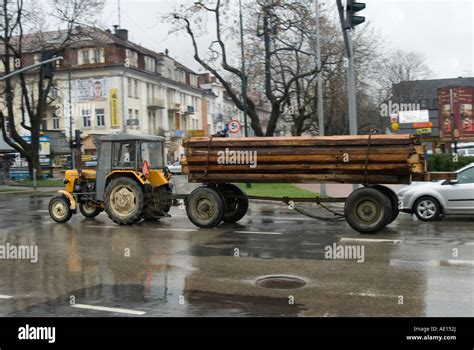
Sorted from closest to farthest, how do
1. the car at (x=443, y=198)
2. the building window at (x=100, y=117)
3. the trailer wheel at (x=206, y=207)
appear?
the trailer wheel at (x=206, y=207), the car at (x=443, y=198), the building window at (x=100, y=117)

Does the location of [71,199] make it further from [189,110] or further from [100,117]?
[189,110]

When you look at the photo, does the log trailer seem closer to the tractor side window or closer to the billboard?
the tractor side window

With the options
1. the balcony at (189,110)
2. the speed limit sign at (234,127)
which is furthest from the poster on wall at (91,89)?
the speed limit sign at (234,127)

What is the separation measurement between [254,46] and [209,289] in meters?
23.2

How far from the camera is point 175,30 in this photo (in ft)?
88.2

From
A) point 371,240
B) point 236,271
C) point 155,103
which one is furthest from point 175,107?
point 236,271

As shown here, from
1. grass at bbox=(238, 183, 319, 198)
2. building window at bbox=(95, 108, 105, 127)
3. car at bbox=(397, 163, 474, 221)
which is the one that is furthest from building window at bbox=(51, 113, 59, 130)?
car at bbox=(397, 163, 474, 221)

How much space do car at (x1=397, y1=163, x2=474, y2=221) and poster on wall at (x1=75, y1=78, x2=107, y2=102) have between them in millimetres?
51121

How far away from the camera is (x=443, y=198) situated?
14.0 metres

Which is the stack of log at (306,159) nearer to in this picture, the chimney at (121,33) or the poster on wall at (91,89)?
the poster on wall at (91,89)

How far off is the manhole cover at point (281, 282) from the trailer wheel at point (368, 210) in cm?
436

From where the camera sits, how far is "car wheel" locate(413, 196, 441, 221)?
46.1 feet

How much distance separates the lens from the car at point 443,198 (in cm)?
1368
